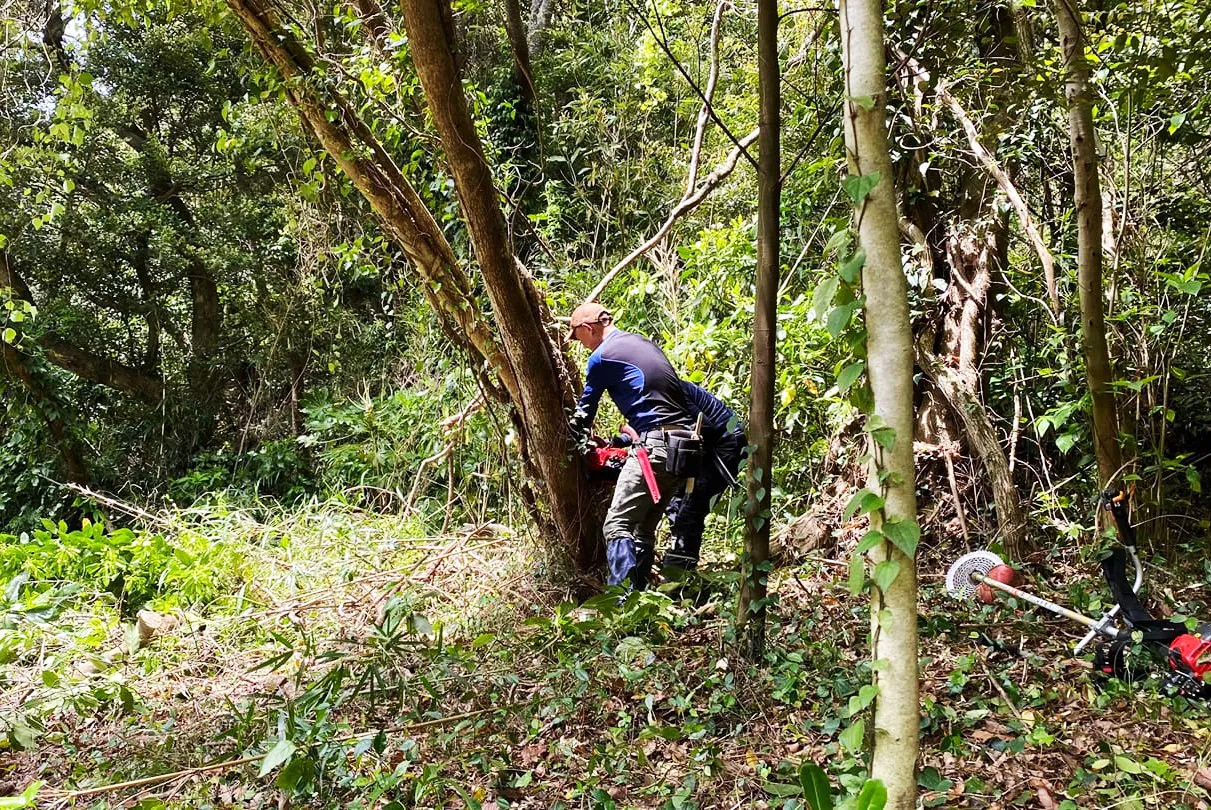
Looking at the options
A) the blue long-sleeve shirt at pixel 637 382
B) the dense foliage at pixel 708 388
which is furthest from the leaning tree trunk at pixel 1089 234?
the blue long-sleeve shirt at pixel 637 382

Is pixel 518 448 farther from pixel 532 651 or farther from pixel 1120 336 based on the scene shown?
pixel 1120 336

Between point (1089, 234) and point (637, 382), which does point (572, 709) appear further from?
point (1089, 234)

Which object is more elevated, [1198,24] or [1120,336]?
[1198,24]

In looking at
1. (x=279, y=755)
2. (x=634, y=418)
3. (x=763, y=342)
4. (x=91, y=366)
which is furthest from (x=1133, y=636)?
(x=91, y=366)

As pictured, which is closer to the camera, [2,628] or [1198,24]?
[1198,24]

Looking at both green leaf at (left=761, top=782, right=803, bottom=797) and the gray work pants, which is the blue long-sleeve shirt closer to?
the gray work pants

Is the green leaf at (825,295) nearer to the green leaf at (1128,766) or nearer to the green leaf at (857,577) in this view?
the green leaf at (857,577)

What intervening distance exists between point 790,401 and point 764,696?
2.33 m

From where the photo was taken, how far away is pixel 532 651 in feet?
10.6

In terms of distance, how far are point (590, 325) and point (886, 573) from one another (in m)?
2.74

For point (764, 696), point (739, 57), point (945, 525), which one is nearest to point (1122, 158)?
point (945, 525)

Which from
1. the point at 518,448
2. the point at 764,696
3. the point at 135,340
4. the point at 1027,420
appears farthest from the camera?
the point at 135,340

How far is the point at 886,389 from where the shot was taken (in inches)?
60.9

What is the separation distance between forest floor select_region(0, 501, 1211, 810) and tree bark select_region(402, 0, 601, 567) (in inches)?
20.9
